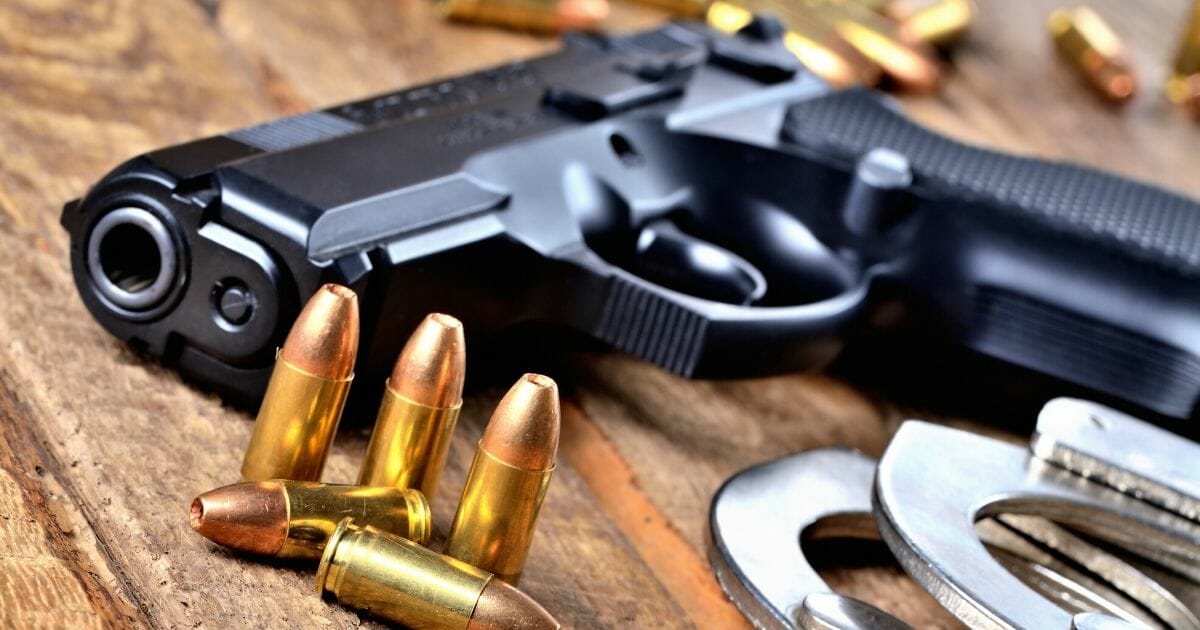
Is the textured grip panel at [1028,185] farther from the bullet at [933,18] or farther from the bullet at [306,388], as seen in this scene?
the bullet at [933,18]

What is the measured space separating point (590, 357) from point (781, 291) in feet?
0.75

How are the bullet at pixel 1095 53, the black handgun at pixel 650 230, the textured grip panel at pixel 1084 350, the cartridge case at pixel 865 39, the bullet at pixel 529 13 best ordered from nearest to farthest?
the black handgun at pixel 650 230
the textured grip panel at pixel 1084 350
the bullet at pixel 529 13
the cartridge case at pixel 865 39
the bullet at pixel 1095 53

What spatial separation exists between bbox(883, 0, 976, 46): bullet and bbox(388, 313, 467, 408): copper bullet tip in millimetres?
1632

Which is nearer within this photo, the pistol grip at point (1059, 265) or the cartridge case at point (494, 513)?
the cartridge case at point (494, 513)

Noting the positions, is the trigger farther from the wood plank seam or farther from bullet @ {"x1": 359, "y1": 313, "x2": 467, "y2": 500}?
the wood plank seam

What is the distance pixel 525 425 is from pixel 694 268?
1.53 ft

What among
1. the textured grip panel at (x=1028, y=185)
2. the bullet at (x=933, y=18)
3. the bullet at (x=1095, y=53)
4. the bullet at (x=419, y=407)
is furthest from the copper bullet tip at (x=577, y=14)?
the bullet at (x=419, y=407)

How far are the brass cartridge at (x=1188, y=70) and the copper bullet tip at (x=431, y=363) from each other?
1866mm

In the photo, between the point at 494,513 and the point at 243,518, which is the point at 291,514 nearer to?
the point at 243,518

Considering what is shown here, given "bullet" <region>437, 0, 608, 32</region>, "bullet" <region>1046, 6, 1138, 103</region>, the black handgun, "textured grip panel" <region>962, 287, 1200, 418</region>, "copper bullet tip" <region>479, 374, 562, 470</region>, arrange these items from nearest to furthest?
1. "copper bullet tip" <region>479, 374, 562, 470</region>
2. the black handgun
3. "textured grip panel" <region>962, 287, 1200, 418</region>
4. "bullet" <region>437, 0, 608, 32</region>
5. "bullet" <region>1046, 6, 1138, 103</region>

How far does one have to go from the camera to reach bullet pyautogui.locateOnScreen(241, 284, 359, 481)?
1.08 m

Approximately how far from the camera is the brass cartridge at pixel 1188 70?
8.31 ft

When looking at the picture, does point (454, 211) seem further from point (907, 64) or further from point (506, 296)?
point (907, 64)

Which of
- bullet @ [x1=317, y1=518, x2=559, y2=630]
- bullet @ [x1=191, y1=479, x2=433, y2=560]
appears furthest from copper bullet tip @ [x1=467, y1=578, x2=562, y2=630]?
bullet @ [x1=191, y1=479, x2=433, y2=560]
